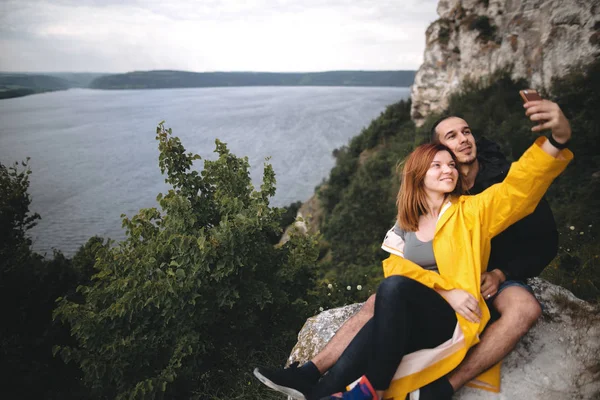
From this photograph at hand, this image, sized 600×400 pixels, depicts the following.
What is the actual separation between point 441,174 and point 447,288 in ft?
2.55

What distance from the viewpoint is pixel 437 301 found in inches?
90.8

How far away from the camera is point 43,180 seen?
34188mm

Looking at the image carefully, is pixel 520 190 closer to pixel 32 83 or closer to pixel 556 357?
pixel 556 357

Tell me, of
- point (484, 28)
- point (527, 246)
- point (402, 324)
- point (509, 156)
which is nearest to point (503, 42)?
point (484, 28)

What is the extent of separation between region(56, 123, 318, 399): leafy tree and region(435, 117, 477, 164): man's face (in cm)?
243

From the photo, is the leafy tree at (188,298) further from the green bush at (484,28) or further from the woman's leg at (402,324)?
the green bush at (484,28)

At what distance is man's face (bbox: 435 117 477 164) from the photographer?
9.21 ft

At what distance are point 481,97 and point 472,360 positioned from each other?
18.0 meters

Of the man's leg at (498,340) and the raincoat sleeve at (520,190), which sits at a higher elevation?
the raincoat sleeve at (520,190)

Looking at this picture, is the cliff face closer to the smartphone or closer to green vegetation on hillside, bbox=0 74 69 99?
the smartphone

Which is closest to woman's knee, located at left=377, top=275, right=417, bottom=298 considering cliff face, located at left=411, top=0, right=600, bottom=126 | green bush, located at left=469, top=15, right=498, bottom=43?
cliff face, located at left=411, top=0, right=600, bottom=126

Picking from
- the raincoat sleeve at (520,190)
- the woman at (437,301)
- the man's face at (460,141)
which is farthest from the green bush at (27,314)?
the raincoat sleeve at (520,190)

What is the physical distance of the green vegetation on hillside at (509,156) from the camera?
560 cm

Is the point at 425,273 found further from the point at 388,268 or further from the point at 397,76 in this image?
the point at 397,76
